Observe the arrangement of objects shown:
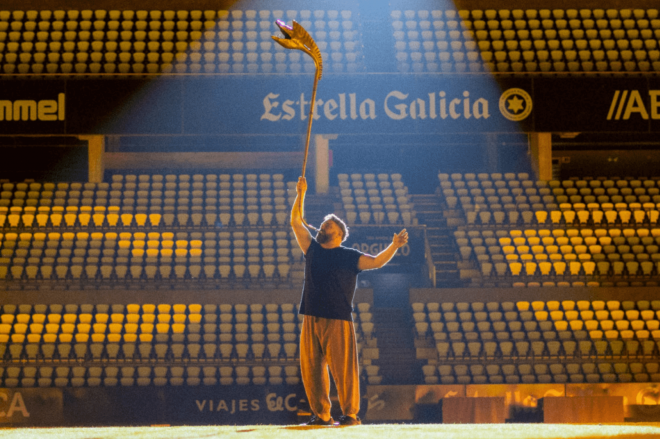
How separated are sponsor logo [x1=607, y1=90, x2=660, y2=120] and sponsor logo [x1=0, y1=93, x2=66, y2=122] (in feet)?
33.5

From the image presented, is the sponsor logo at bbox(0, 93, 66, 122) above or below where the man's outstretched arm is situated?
above

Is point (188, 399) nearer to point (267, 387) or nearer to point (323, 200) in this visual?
point (267, 387)

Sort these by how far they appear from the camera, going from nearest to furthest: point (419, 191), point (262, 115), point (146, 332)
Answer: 1. point (146, 332)
2. point (262, 115)
3. point (419, 191)

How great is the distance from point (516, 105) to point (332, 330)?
10869 millimetres

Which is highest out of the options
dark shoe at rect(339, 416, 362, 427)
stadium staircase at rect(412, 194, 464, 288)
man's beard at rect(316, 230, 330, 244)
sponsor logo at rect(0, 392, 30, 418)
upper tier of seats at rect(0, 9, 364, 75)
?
upper tier of seats at rect(0, 9, 364, 75)

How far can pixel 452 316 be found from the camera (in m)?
11.6

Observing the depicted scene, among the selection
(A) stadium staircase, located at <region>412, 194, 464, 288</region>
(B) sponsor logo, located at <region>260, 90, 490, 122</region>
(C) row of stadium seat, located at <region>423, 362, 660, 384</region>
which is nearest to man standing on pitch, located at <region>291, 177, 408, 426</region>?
(C) row of stadium seat, located at <region>423, 362, 660, 384</region>

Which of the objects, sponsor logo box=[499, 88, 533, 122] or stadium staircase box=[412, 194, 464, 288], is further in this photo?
sponsor logo box=[499, 88, 533, 122]

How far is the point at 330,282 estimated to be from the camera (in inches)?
179

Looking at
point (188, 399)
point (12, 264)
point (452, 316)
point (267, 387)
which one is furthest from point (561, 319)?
point (12, 264)

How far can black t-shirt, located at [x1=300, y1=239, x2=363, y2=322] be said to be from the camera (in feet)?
14.9

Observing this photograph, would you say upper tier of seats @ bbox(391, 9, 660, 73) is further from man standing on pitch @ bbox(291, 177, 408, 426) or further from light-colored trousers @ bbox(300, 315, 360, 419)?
light-colored trousers @ bbox(300, 315, 360, 419)

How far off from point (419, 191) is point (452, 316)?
16.6ft

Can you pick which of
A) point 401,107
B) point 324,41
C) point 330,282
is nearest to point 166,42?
point 324,41
